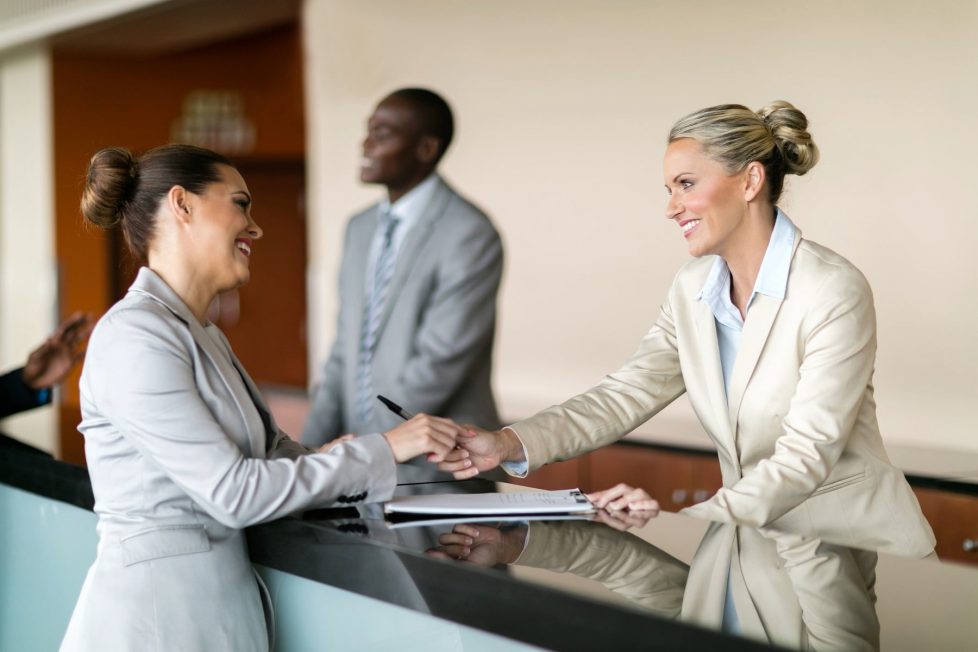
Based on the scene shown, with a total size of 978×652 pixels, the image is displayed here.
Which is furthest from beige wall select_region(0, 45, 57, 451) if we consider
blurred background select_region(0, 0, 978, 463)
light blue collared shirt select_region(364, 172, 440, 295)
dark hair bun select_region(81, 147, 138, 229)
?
dark hair bun select_region(81, 147, 138, 229)

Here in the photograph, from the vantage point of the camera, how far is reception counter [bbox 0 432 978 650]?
1290 millimetres

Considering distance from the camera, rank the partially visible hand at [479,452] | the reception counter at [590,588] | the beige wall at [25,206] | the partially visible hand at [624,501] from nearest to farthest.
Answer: the reception counter at [590,588], the partially visible hand at [624,501], the partially visible hand at [479,452], the beige wall at [25,206]

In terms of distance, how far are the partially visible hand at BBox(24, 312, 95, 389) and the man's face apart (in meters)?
1.12

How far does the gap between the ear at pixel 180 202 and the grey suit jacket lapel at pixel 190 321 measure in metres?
0.11

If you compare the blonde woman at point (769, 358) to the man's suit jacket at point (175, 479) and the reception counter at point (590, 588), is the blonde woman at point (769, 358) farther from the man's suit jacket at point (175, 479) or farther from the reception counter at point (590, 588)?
the man's suit jacket at point (175, 479)

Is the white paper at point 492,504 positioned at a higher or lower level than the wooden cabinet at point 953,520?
higher

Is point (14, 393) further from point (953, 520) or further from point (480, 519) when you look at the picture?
point (953, 520)

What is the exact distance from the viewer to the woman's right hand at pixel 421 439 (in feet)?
6.11

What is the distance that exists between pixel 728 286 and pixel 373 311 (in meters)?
1.87

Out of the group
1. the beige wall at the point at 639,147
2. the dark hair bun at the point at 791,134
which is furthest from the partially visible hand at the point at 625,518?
the beige wall at the point at 639,147

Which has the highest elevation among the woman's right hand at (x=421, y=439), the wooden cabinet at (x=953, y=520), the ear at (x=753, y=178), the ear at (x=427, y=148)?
the ear at (x=427, y=148)

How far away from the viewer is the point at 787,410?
6.66 ft

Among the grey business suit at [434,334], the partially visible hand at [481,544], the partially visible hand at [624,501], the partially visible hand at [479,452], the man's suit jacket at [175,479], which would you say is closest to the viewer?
the partially visible hand at [481,544]

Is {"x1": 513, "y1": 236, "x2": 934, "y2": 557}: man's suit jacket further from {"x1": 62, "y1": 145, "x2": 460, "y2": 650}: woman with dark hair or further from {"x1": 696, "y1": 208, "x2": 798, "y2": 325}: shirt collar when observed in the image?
{"x1": 62, "y1": 145, "x2": 460, "y2": 650}: woman with dark hair
